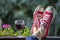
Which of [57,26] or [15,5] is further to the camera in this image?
[15,5]

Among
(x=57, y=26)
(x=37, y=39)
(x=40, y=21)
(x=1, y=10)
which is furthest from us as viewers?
(x=1, y=10)

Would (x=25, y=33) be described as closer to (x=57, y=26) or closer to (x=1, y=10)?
(x=57, y=26)

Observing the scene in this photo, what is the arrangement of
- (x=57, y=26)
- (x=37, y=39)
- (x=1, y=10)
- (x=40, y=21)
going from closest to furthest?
(x=37, y=39), (x=40, y=21), (x=57, y=26), (x=1, y=10)

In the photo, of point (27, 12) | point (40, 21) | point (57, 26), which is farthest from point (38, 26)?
point (27, 12)

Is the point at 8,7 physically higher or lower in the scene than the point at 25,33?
higher

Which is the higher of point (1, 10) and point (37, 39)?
point (1, 10)

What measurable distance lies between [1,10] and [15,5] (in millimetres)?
238

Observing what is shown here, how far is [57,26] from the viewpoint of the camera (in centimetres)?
397

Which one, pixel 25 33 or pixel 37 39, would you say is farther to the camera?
pixel 25 33

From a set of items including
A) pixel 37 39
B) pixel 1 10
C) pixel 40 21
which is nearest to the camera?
pixel 37 39

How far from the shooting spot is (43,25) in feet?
7.50

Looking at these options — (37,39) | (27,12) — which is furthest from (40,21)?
(27,12)

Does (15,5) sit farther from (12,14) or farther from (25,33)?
(25,33)

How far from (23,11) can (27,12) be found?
9 cm
